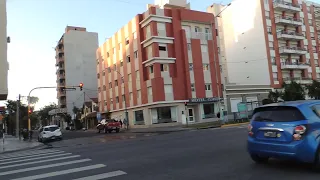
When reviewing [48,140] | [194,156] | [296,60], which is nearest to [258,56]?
[296,60]

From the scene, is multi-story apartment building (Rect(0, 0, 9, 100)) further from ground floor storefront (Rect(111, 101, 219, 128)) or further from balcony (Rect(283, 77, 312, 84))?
balcony (Rect(283, 77, 312, 84))

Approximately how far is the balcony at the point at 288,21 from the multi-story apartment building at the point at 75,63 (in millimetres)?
53048

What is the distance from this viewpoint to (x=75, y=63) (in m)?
84.3

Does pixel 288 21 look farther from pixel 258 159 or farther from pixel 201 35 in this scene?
pixel 258 159

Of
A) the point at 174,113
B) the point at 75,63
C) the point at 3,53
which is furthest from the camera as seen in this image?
Result: the point at 75,63

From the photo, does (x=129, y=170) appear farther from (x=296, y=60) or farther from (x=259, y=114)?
(x=296, y=60)

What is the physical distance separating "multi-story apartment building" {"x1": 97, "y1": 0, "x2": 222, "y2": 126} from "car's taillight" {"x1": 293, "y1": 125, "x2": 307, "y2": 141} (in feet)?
103

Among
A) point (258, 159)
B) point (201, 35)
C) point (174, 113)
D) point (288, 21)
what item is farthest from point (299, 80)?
point (258, 159)

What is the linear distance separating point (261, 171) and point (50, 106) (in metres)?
113

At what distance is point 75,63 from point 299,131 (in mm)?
83330

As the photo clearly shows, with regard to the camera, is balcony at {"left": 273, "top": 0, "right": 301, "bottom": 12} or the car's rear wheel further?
balcony at {"left": 273, "top": 0, "right": 301, "bottom": 12}

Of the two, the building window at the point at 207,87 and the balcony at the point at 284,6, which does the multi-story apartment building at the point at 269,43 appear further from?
the building window at the point at 207,87

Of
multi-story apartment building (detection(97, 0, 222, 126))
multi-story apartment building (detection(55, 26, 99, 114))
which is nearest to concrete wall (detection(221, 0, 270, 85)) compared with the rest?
multi-story apartment building (detection(97, 0, 222, 126))

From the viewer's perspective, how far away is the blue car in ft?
20.4
